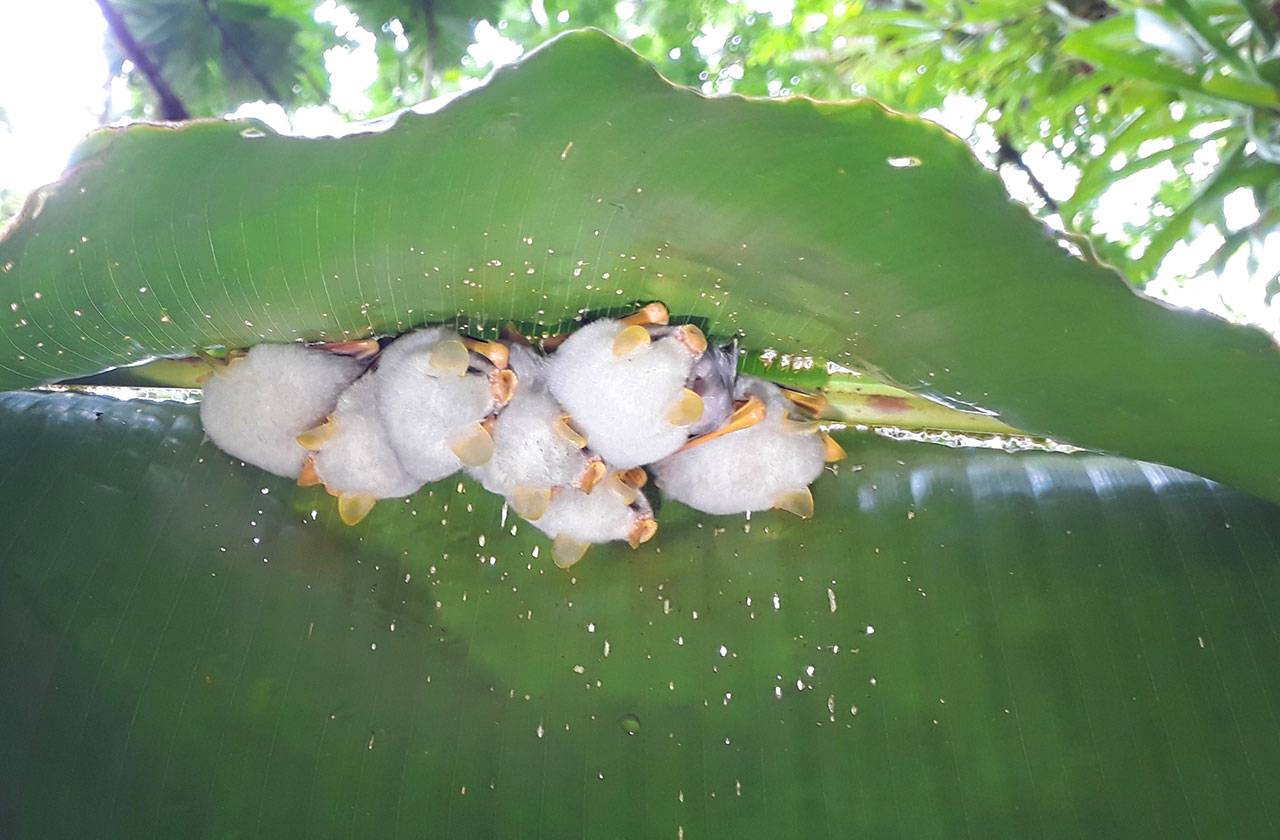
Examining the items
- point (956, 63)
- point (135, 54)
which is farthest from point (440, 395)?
point (956, 63)

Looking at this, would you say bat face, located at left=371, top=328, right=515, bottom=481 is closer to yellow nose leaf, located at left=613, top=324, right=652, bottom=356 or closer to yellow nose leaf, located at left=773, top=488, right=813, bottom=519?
yellow nose leaf, located at left=613, top=324, right=652, bottom=356

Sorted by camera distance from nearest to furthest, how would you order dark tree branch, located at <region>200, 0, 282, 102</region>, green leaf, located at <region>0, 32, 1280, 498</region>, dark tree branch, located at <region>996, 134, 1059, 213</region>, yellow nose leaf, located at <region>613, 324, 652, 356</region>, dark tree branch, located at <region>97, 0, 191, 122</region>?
green leaf, located at <region>0, 32, 1280, 498</region>
yellow nose leaf, located at <region>613, 324, 652, 356</region>
dark tree branch, located at <region>97, 0, 191, 122</region>
dark tree branch, located at <region>200, 0, 282, 102</region>
dark tree branch, located at <region>996, 134, 1059, 213</region>

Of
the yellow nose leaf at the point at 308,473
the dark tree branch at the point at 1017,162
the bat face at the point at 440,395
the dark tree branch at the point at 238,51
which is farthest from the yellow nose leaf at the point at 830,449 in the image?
the dark tree branch at the point at 1017,162

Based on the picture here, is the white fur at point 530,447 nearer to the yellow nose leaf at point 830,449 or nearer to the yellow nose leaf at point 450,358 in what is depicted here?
the yellow nose leaf at point 450,358

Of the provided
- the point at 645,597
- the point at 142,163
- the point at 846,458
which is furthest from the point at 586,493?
the point at 142,163

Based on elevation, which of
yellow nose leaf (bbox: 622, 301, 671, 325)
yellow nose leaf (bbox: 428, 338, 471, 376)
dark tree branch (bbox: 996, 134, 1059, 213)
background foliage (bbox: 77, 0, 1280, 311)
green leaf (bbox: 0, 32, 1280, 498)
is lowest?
dark tree branch (bbox: 996, 134, 1059, 213)

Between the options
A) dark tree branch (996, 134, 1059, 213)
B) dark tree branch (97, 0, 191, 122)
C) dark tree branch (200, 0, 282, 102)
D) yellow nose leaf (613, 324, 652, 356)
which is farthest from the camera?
dark tree branch (996, 134, 1059, 213)

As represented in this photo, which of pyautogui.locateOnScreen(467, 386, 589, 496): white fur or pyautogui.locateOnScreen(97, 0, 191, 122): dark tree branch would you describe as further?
pyautogui.locateOnScreen(97, 0, 191, 122): dark tree branch

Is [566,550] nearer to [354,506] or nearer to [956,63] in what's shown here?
[354,506]

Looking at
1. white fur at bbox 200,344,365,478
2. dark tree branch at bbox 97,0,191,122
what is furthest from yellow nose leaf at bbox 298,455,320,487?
dark tree branch at bbox 97,0,191,122
